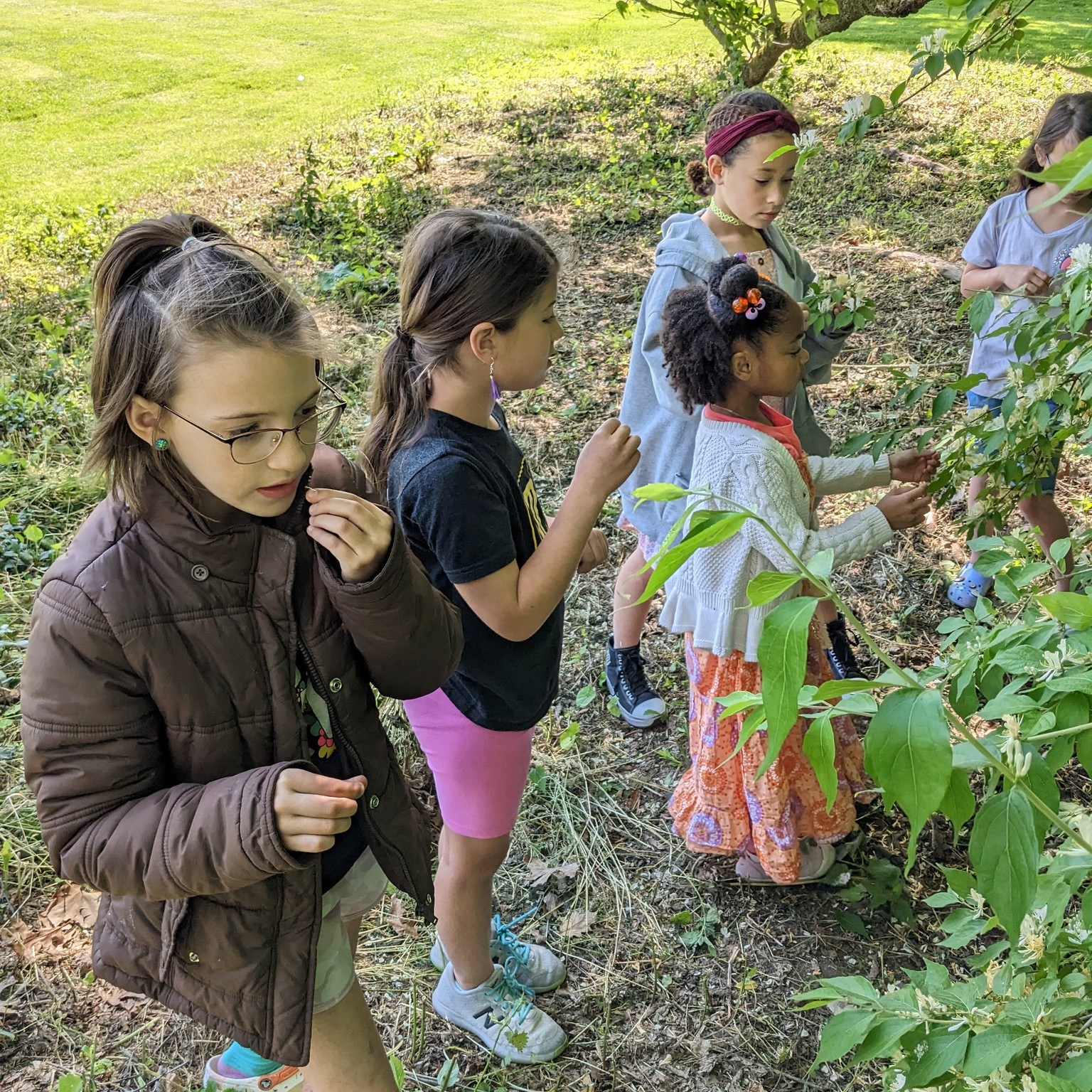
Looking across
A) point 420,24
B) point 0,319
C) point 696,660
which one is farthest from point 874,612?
point 420,24

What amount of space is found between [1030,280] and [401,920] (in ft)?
8.15

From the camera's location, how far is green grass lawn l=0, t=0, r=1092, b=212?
909 centimetres

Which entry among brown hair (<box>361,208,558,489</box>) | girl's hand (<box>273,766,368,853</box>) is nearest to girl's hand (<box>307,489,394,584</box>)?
girl's hand (<box>273,766,368,853</box>)

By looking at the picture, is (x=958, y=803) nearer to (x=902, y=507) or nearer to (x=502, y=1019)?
(x=902, y=507)

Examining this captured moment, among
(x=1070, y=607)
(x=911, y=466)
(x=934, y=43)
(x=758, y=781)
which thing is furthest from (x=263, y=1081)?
(x=934, y=43)

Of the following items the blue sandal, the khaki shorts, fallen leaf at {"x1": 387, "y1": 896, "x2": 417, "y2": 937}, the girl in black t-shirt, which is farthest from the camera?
the blue sandal

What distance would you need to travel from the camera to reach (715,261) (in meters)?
2.43

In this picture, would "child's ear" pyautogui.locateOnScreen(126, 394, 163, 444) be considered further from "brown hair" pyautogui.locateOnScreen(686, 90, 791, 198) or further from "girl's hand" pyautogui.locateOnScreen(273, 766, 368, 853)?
"brown hair" pyautogui.locateOnScreen(686, 90, 791, 198)

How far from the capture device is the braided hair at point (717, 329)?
204 cm

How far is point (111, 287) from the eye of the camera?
1283 mm

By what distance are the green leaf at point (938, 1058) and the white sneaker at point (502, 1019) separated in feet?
4.19

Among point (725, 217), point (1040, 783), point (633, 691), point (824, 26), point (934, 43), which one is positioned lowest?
point (633, 691)

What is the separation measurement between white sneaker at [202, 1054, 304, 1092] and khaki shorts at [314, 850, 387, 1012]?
27 cm

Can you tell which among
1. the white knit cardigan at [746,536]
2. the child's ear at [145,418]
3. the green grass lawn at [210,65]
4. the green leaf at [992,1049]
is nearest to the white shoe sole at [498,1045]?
the white knit cardigan at [746,536]
